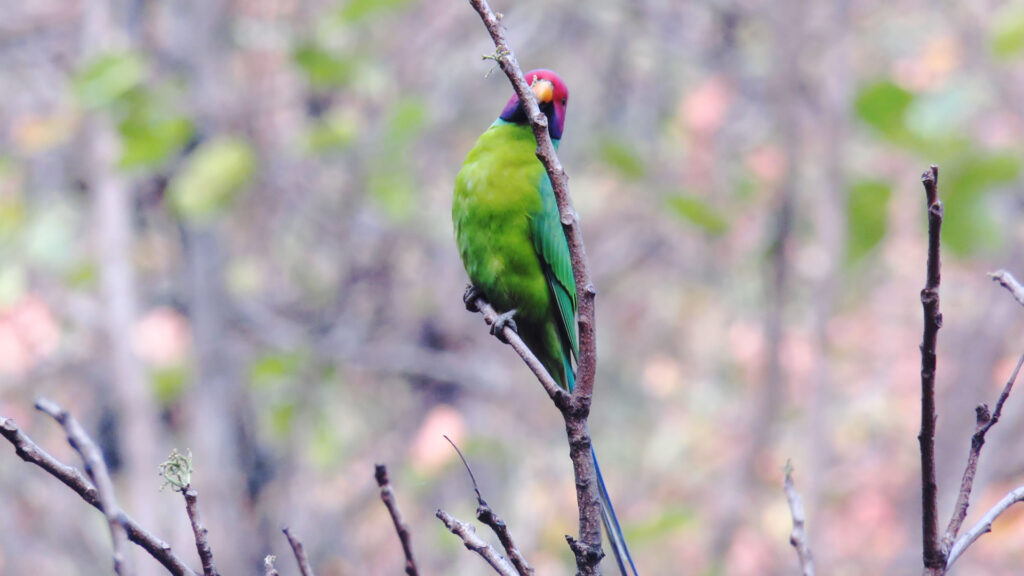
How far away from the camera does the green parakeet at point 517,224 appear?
2291 millimetres

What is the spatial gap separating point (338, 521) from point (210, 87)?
2.59 metres

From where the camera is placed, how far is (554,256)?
2.37 m

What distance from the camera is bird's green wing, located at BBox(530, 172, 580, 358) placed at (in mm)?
2338

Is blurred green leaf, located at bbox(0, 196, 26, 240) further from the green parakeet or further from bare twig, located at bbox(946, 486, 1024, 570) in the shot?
bare twig, located at bbox(946, 486, 1024, 570)

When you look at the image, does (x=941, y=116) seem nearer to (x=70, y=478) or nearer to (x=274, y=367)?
(x=70, y=478)

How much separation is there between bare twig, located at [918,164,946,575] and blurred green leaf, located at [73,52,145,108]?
2937 mm

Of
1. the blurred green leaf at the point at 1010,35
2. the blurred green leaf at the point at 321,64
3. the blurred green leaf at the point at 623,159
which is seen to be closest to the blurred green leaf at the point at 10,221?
the blurred green leaf at the point at 321,64

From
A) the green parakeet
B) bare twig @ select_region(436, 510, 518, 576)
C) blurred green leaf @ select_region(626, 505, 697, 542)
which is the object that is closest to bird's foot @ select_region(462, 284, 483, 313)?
the green parakeet

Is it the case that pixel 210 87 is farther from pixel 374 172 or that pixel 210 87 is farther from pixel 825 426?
pixel 825 426

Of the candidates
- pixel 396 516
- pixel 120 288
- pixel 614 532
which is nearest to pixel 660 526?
pixel 614 532

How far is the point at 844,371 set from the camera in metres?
8.62

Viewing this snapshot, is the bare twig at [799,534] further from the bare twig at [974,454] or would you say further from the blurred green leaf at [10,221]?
the blurred green leaf at [10,221]

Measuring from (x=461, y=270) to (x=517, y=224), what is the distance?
12.4ft

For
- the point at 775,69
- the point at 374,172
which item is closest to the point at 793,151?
the point at 775,69
